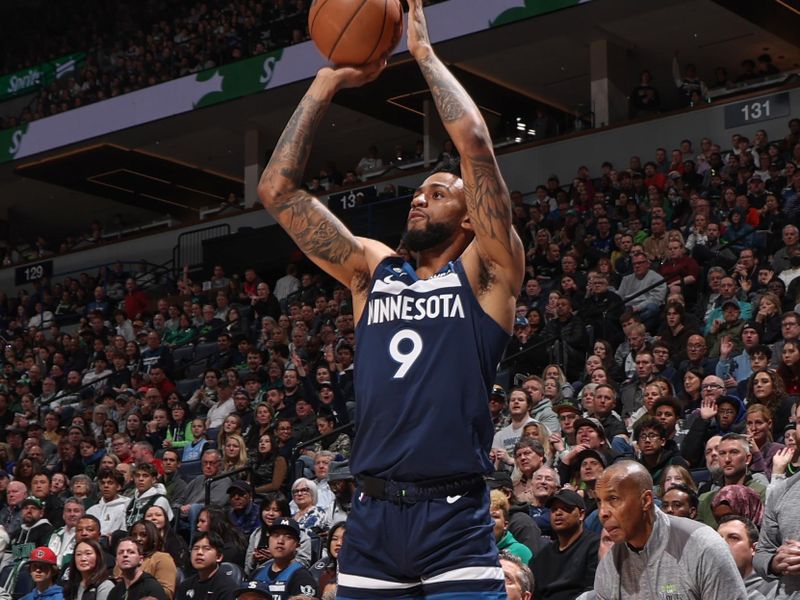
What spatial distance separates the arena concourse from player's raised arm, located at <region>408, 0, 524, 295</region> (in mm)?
353

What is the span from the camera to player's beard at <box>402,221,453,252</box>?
11.3 ft

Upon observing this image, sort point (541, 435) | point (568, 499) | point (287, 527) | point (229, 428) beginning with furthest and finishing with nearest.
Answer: point (229, 428), point (541, 435), point (287, 527), point (568, 499)

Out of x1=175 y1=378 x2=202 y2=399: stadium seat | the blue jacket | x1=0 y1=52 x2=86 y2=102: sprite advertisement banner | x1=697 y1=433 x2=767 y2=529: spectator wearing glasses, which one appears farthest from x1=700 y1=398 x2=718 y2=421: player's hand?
x1=0 y1=52 x2=86 y2=102: sprite advertisement banner

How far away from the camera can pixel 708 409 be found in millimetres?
8352

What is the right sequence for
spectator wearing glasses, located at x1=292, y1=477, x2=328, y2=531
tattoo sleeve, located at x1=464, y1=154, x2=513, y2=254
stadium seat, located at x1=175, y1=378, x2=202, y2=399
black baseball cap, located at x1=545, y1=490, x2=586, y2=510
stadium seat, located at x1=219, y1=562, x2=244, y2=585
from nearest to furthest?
tattoo sleeve, located at x1=464, y1=154, x2=513, y2=254, black baseball cap, located at x1=545, y1=490, x2=586, y2=510, stadium seat, located at x1=219, y1=562, x2=244, y2=585, spectator wearing glasses, located at x1=292, y1=477, x2=328, y2=531, stadium seat, located at x1=175, y1=378, x2=202, y2=399

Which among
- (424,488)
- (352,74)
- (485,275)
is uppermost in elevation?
(352,74)

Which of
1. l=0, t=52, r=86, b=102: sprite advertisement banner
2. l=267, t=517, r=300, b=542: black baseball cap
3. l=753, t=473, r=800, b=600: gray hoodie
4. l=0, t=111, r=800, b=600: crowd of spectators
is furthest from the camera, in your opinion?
l=0, t=52, r=86, b=102: sprite advertisement banner

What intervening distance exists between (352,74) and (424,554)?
4.72 feet

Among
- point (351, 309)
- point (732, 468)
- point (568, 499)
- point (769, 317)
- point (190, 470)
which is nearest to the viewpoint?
point (568, 499)

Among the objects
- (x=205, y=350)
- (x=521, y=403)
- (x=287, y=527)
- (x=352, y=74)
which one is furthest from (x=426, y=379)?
(x=205, y=350)

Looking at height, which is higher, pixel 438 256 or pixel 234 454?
pixel 438 256

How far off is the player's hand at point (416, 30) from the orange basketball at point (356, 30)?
15cm

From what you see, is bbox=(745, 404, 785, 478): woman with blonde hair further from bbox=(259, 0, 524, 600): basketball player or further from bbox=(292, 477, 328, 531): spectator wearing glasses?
bbox=(259, 0, 524, 600): basketball player

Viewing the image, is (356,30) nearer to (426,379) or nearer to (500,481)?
(426,379)
